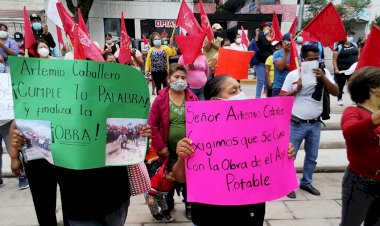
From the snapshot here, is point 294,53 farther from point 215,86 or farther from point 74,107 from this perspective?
point 74,107

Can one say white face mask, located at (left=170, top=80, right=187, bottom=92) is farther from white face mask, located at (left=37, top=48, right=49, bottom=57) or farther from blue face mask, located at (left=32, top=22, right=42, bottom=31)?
blue face mask, located at (left=32, top=22, right=42, bottom=31)

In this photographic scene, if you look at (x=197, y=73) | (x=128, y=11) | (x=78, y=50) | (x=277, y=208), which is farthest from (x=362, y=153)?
(x=128, y=11)

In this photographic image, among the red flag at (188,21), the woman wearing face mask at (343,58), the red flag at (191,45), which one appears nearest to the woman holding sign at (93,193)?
the red flag at (191,45)

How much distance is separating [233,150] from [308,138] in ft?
8.72

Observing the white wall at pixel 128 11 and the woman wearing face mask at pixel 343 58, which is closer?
the woman wearing face mask at pixel 343 58

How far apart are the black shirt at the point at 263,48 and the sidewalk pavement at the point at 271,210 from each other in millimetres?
3666

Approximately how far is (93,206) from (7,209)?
2.53 meters

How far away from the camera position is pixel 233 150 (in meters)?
1.60

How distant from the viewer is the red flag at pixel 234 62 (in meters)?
5.05

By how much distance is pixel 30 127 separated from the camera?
5.40 ft

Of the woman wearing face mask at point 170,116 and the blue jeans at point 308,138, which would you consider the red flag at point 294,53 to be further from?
the woman wearing face mask at point 170,116

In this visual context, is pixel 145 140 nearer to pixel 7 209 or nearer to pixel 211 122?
pixel 211 122

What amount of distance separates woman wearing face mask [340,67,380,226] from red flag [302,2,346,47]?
5.68ft

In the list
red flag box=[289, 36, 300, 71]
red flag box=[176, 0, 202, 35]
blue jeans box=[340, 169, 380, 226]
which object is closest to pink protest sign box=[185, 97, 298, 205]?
blue jeans box=[340, 169, 380, 226]
